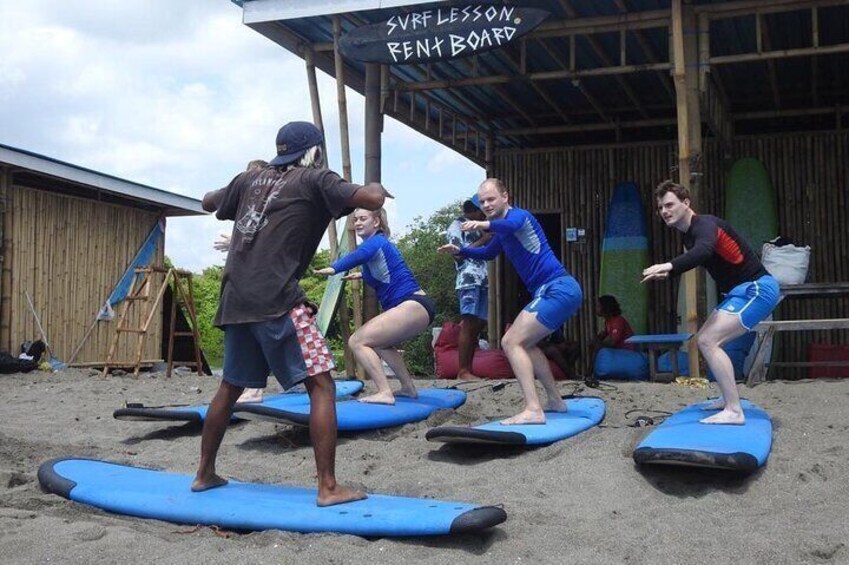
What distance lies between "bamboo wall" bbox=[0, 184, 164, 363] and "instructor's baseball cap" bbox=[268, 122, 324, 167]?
29.9 ft

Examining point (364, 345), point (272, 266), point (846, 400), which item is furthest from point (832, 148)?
point (272, 266)

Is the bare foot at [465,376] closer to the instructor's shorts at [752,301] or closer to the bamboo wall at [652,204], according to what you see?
the instructor's shorts at [752,301]

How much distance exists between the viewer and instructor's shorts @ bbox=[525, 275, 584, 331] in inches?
238

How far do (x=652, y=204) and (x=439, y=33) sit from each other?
5916mm

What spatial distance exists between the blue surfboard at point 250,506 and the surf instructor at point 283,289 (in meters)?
0.15

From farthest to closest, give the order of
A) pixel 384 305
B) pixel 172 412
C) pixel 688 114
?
pixel 688 114, pixel 384 305, pixel 172 412

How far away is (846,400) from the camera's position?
650cm

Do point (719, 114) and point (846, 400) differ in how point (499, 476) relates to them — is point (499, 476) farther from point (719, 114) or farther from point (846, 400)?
point (719, 114)

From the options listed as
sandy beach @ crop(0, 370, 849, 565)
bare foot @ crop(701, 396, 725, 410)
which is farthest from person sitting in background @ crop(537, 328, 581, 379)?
bare foot @ crop(701, 396, 725, 410)

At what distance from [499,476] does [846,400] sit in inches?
120

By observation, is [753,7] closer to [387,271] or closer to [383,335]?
[387,271]

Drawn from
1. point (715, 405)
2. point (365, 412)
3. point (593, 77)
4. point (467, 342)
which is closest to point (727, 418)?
point (715, 405)

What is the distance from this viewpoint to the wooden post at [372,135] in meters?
9.70

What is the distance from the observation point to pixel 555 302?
20.0ft
